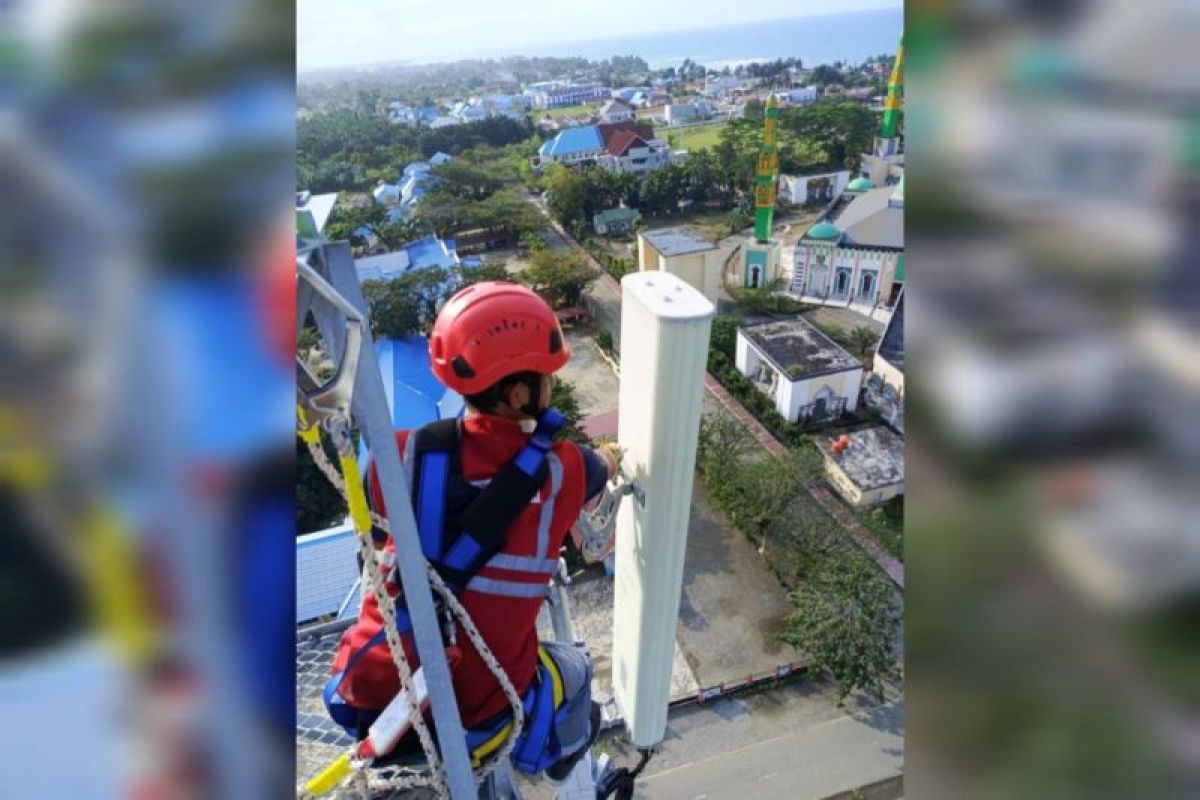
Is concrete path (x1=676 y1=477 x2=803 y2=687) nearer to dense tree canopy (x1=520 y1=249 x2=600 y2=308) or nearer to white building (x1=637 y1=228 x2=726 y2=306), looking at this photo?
white building (x1=637 y1=228 x2=726 y2=306)

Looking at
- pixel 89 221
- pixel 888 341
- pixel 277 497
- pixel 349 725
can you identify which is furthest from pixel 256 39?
pixel 888 341

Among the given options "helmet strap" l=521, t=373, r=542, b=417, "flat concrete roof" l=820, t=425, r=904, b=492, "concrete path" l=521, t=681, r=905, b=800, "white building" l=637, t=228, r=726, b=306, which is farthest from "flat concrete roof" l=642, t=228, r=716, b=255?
"helmet strap" l=521, t=373, r=542, b=417

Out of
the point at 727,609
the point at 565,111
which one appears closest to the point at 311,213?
the point at 727,609

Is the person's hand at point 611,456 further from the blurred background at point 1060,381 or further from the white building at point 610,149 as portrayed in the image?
the white building at point 610,149

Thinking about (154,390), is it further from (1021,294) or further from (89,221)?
(1021,294)

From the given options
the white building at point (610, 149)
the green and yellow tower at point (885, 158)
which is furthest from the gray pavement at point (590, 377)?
the white building at point (610, 149)
